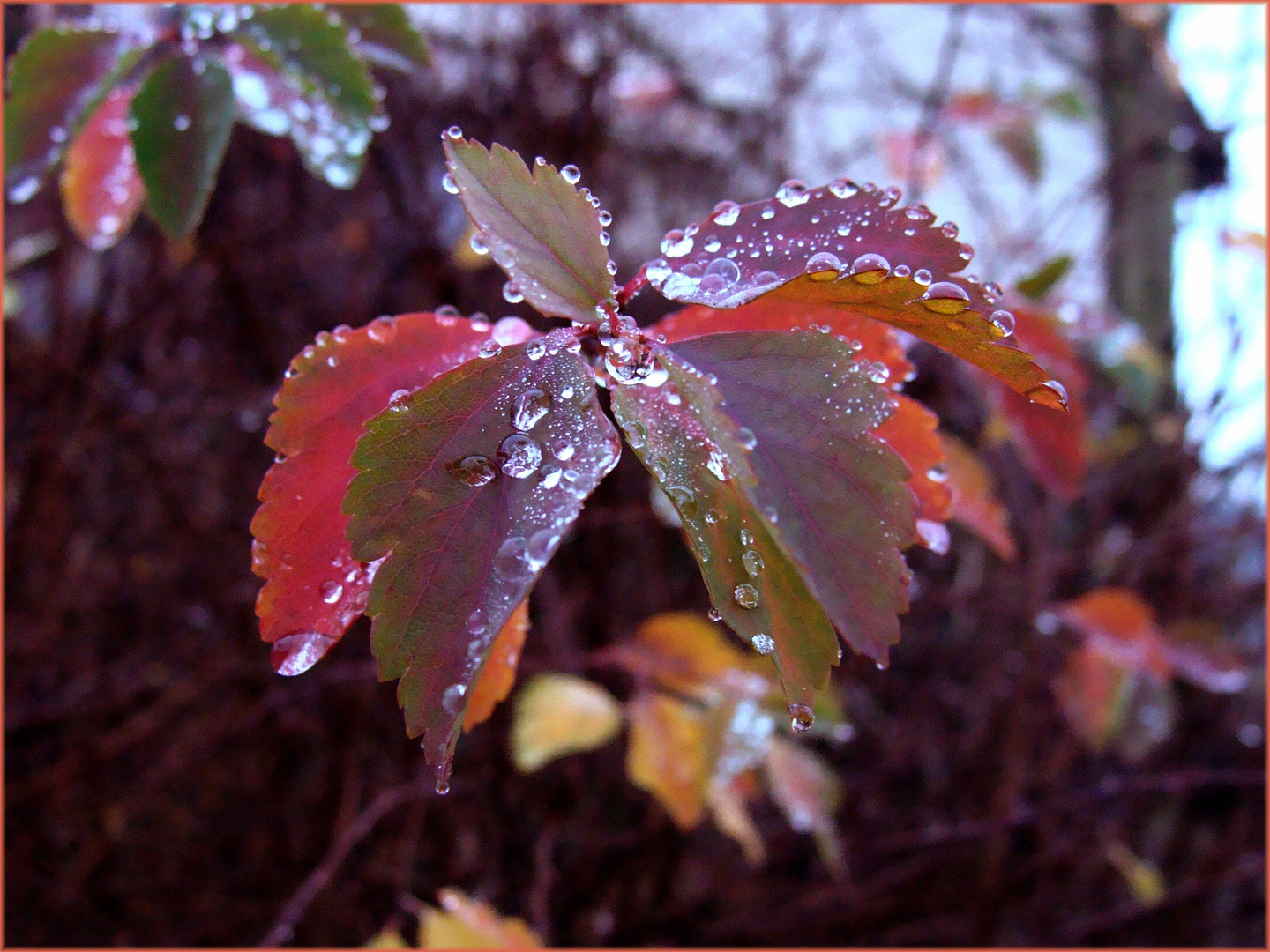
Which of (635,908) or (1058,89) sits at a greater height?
(1058,89)

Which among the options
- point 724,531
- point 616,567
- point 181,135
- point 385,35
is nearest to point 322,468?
point 724,531

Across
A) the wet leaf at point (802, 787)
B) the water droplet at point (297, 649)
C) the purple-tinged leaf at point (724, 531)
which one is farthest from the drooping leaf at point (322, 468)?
the wet leaf at point (802, 787)

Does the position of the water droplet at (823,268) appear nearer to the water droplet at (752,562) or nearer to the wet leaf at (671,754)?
the water droplet at (752,562)

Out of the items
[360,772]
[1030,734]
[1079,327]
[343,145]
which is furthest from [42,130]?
[1030,734]

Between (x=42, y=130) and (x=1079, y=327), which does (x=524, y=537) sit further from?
(x=1079, y=327)

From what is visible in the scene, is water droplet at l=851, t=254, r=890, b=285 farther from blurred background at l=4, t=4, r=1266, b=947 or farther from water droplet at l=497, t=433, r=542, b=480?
blurred background at l=4, t=4, r=1266, b=947

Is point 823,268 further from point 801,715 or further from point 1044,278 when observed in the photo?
point 1044,278

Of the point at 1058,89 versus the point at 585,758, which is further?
the point at 1058,89
